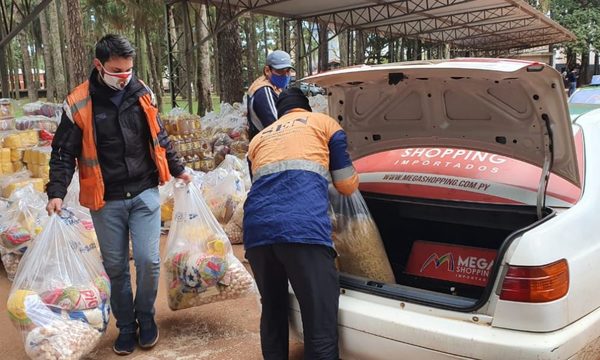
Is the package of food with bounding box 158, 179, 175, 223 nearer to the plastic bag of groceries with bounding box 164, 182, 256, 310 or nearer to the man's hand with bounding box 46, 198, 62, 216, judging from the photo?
the plastic bag of groceries with bounding box 164, 182, 256, 310

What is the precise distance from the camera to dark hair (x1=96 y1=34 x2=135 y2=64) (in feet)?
9.58

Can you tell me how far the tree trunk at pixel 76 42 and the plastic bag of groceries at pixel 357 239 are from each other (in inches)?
352

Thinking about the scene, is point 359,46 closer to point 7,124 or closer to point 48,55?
point 7,124

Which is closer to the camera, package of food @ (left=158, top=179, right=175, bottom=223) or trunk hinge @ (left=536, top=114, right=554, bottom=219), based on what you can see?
trunk hinge @ (left=536, top=114, right=554, bottom=219)

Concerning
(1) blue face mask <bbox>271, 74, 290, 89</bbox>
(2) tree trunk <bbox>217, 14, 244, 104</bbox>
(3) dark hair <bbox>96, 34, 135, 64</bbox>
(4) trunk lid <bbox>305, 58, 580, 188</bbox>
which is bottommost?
(4) trunk lid <bbox>305, 58, 580, 188</bbox>

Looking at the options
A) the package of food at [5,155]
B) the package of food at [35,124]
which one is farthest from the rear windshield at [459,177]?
the package of food at [35,124]

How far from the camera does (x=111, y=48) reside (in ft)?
9.60

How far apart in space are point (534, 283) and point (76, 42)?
10665 mm

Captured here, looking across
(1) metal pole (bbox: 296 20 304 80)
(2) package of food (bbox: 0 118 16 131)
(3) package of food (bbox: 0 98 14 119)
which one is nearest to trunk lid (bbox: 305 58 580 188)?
(2) package of food (bbox: 0 118 16 131)

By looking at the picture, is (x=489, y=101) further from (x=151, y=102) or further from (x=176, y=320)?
(x=176, y=320)

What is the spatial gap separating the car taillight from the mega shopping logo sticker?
2.10 ft

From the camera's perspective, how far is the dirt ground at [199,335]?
10.7ft

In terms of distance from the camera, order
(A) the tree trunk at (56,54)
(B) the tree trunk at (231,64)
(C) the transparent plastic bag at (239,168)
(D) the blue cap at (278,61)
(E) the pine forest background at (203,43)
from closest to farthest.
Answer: (D) the blue cap at (278,61) < (C) the transparent plastic bag at (239,168) < (E) the pine forest background at (203,43) < (B) the tree trunk at (231,64) < (A) the tree trunk at (56,54)

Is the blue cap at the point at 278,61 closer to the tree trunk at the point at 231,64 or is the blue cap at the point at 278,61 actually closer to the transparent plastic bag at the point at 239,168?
the transparent plastic bag at the point at 239,168
